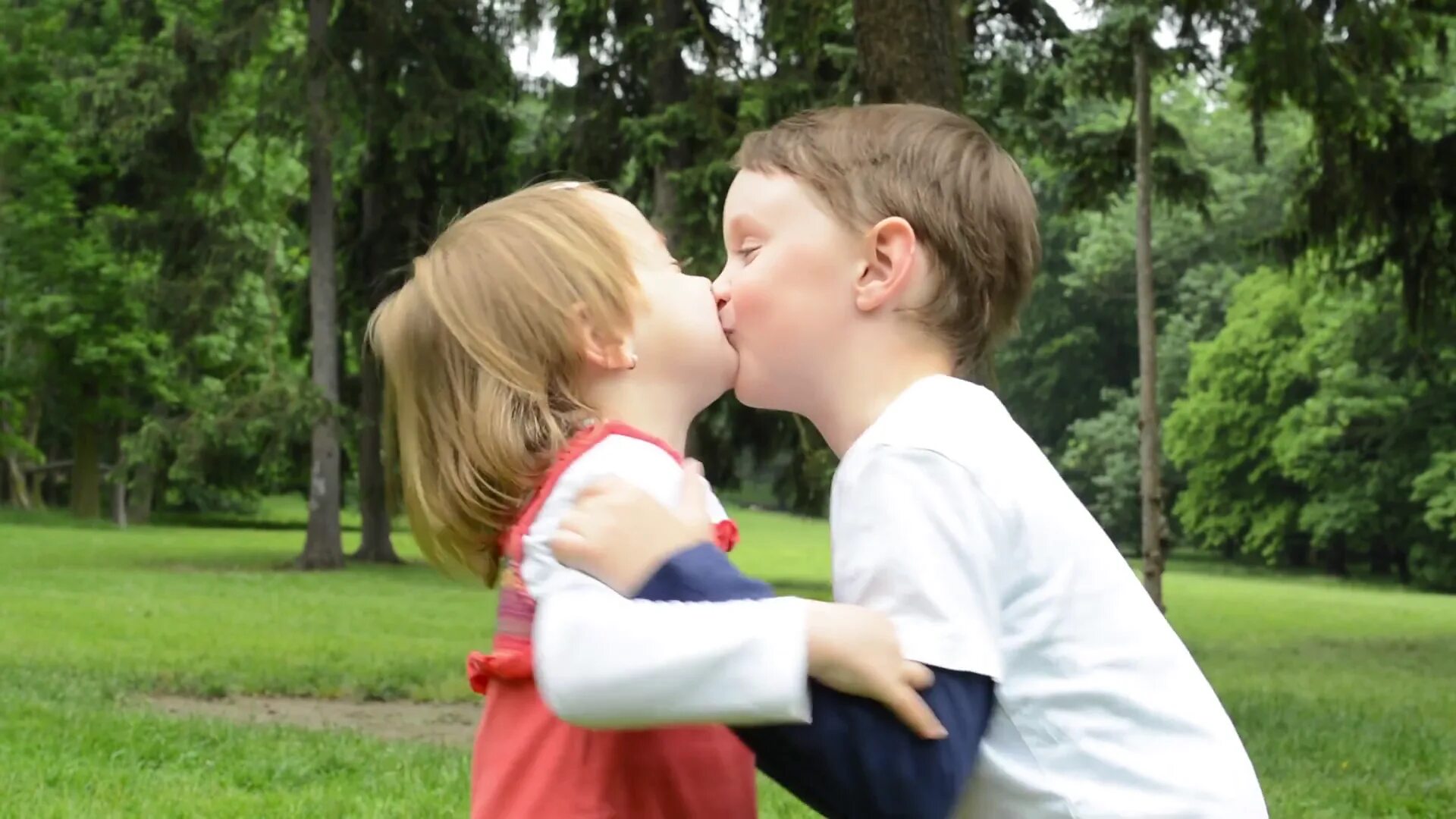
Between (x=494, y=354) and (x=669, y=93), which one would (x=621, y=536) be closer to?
(x=494, y=354)

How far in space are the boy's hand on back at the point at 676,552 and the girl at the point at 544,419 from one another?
0.13 ft

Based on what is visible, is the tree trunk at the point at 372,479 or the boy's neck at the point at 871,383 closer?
the boy's neck at the point at 871,383

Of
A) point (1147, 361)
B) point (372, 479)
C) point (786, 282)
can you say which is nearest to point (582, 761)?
point (786, 282)

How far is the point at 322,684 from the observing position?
33.8 feet

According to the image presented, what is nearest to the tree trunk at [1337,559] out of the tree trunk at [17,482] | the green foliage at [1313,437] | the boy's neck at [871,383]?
the green foliage at [1313,437]

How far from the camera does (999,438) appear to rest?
5.69 ft

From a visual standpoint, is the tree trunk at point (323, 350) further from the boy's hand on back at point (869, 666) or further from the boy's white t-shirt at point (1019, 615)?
the boy's hand on back at point (869, 666)

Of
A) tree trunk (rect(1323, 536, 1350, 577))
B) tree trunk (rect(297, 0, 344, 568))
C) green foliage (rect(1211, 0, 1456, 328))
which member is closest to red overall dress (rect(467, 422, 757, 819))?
green foliage (rect(1211, 0, 1456, 328))

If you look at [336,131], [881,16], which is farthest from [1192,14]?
[336,131]

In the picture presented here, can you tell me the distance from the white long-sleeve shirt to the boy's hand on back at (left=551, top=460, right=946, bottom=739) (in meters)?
0.02

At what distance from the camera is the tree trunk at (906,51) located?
24.7 ft

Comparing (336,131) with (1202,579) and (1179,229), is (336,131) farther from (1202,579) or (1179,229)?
(1179,229)

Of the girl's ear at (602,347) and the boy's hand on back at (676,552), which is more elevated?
the girl's ear at (602,347)

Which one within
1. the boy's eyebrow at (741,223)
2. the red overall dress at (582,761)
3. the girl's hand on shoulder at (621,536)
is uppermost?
the boy's eyebrow at (741,223)
